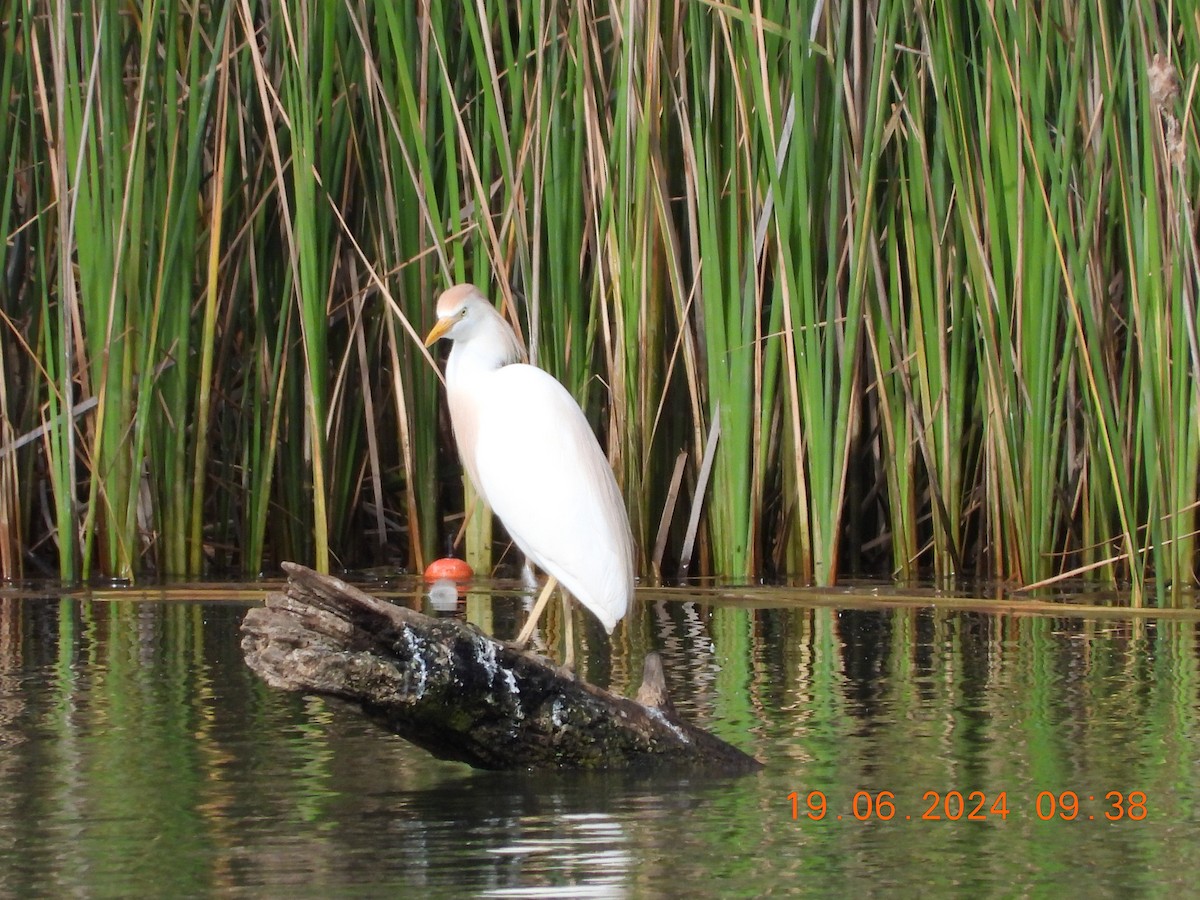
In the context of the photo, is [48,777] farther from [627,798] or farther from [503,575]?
[503,575]

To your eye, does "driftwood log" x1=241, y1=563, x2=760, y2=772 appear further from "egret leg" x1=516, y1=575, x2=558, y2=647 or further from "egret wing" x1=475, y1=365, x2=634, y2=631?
"egret wing" x1=475, y1=365, x2=634, y2=631

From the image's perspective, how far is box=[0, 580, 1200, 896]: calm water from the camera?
215 cm

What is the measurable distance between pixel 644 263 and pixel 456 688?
2.49 metres

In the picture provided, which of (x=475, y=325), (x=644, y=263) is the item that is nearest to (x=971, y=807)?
(x=475, y=325)

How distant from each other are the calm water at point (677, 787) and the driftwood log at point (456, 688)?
53 mm

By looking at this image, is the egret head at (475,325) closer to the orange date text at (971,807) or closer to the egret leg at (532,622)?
the egret leg at (532,622)

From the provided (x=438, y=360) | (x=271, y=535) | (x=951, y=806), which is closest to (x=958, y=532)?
(x=438, y=360)

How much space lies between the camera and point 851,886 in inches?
82.7

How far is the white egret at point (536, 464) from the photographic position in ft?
12.7

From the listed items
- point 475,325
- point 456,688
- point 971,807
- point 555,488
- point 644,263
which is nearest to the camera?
point 971,807

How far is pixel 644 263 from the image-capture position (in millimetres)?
4949

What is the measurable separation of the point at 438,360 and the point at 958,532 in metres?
1.74

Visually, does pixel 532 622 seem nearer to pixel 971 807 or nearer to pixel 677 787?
pixel 677 787

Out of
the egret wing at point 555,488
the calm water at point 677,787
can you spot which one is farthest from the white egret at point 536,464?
the calm water at point 677,787
